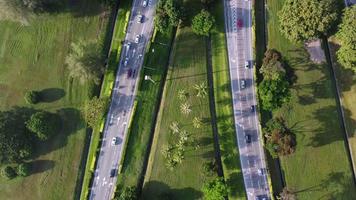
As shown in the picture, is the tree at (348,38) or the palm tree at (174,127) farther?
the palm tree at (174,127)

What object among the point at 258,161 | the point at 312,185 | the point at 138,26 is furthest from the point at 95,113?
the point at 312,185

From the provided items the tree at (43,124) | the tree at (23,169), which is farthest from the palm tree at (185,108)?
the tree at (23,169)

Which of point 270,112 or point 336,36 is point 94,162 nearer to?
point 270,112

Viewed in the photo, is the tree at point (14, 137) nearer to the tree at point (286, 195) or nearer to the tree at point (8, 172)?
the tree at point (8, 172)

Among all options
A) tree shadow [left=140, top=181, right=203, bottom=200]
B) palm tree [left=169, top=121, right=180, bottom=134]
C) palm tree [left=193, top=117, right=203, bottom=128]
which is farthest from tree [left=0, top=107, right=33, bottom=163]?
palm tree [left=193, top=117, right=203, bottom=128]

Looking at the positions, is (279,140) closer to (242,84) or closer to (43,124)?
(242,84)

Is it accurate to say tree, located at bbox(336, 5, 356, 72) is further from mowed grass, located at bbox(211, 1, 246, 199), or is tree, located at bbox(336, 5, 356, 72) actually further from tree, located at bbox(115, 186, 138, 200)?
tree, located at bbox(115, 186, 138, 200)
